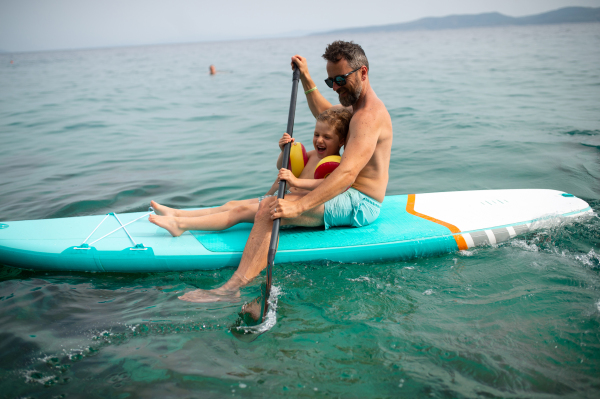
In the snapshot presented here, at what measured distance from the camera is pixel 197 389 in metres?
2.58

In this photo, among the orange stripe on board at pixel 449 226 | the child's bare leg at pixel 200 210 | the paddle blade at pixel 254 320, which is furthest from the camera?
the child's bare leg at pixel 200 210

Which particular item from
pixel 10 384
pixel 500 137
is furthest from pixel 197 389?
pixel 500 137

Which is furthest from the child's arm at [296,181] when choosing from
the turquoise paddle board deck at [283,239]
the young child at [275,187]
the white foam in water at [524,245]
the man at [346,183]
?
the white foam in water at [524,245]

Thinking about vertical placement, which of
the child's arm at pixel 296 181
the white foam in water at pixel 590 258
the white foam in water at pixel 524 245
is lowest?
the white foam in water at pixel 590 258

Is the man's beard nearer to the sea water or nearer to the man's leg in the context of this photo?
the man's leg

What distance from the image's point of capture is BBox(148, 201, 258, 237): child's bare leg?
3.94 m

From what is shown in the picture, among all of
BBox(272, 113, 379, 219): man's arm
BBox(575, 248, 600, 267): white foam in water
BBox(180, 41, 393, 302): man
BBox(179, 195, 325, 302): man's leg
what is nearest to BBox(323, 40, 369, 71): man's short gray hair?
BBox(180, 41, 393, 302): man

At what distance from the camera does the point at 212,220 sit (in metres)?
3.95

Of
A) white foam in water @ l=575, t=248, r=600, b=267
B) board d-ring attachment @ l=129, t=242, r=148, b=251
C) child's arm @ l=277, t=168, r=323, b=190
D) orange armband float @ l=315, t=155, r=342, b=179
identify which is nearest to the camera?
child's arm @ l=277, t=168, r=323, b=190

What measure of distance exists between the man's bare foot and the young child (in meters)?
0.68

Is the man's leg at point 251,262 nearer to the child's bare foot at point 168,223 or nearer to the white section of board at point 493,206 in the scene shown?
the child's bare foot at point 168,223

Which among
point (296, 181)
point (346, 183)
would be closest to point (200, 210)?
point (296, 181)

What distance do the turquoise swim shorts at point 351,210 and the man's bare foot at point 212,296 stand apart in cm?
106

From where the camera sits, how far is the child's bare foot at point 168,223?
3.88 metres
